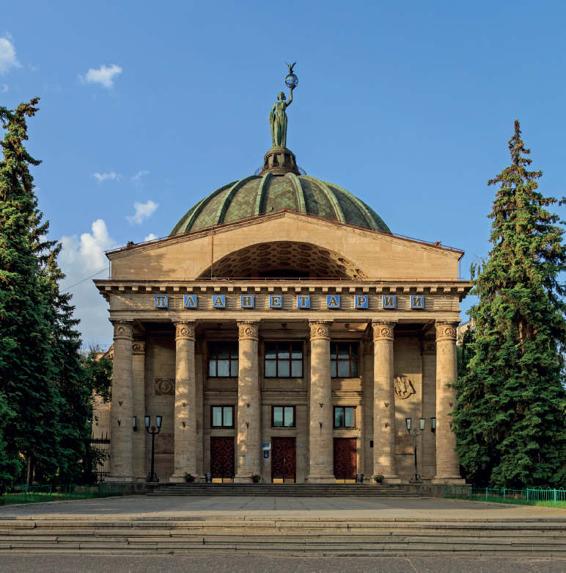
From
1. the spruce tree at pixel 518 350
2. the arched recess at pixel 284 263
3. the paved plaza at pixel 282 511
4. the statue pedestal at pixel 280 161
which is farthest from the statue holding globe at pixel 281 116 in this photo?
the paved plaza at pixel 282 511

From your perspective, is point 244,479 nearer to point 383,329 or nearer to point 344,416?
point 344,416

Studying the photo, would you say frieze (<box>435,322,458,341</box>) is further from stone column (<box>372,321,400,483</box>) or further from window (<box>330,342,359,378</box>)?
window (<box>330,342,359,378</box>)

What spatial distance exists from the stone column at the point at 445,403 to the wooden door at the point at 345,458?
603cm

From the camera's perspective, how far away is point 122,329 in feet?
143

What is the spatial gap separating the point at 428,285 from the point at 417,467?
405 inches

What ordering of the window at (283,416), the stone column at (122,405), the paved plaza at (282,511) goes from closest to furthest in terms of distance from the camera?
the paved plaza at (282,511), the stone column at (122,405), the window at (283,416)

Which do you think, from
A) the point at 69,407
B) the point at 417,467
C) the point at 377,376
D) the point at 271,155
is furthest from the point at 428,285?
the point at 271,155

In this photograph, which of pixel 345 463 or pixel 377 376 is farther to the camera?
pixel 345 463

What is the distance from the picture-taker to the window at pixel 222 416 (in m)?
47.8

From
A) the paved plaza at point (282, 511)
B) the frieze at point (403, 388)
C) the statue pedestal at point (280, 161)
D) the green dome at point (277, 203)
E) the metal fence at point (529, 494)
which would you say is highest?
the statue pedestal at point (280, 161)

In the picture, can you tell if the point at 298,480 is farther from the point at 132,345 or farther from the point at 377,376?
the point at 132,345

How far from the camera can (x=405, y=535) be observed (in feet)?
56.8

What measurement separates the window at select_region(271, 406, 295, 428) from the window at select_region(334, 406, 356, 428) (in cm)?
255

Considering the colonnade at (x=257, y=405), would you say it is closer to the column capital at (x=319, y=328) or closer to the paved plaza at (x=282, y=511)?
the column capital at (x=319, y=328)
